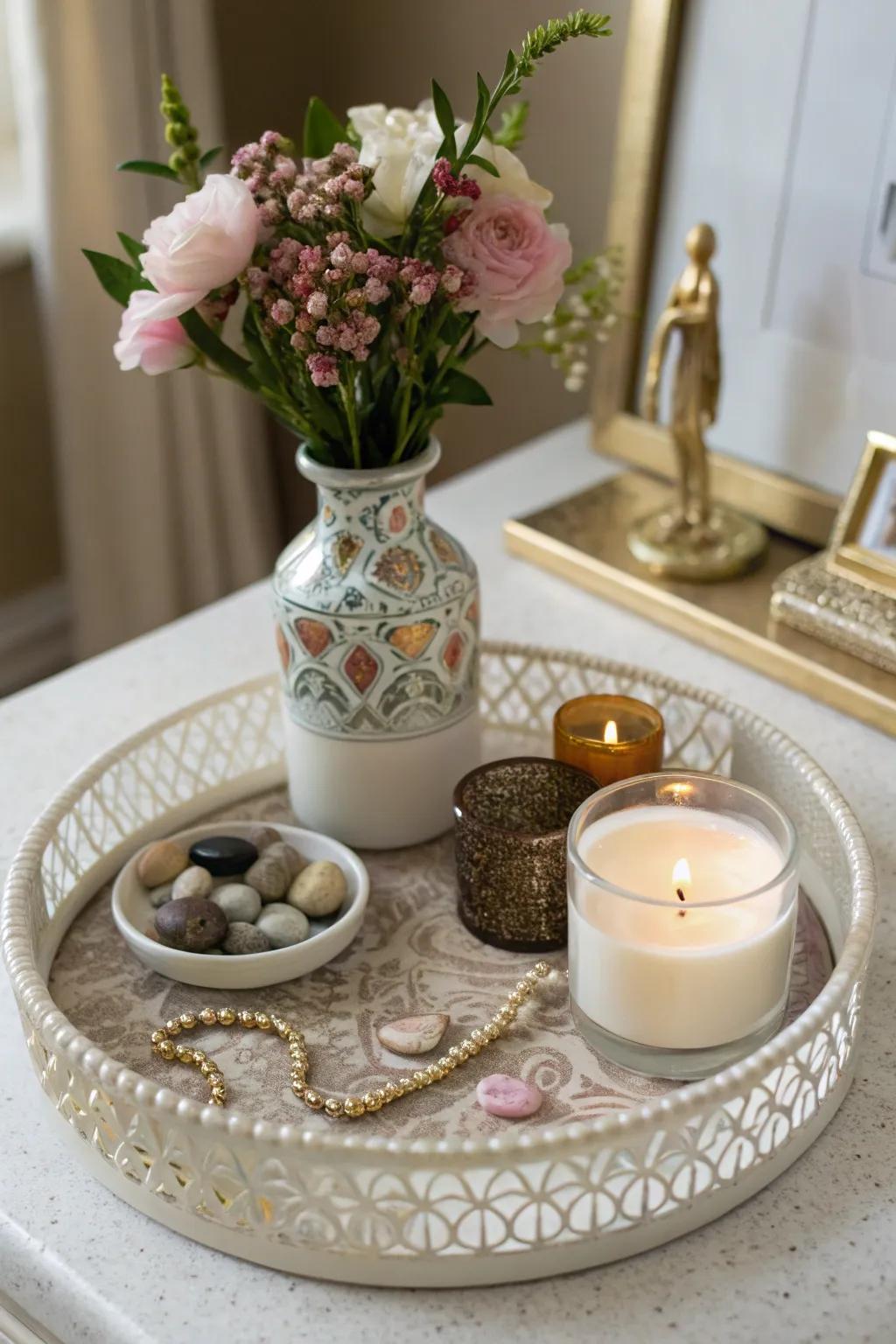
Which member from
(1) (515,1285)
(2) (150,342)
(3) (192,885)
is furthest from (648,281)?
(1) (515,1285)

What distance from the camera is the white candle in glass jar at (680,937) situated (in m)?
0.62

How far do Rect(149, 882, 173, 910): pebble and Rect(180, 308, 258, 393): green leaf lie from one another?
27cm

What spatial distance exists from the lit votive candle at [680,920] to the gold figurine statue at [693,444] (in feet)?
1.28

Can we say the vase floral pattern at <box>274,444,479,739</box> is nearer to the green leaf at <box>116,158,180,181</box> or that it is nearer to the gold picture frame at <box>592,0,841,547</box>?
the green leaf at <box>116,158,180,181</box>

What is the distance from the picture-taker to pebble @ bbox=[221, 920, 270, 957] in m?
0.71

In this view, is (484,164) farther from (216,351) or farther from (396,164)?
(216,351)

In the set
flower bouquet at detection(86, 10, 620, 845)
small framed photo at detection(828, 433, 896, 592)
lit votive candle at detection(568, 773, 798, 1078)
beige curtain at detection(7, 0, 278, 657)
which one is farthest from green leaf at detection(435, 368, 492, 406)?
beige curtain at detection(7, 0, 278, 657)

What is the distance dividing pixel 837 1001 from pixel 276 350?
1.35ft

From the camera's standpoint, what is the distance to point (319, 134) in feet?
2.50

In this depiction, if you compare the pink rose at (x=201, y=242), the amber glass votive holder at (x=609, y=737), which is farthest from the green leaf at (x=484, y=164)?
the amber glass votive holder at (x=609, y=737)

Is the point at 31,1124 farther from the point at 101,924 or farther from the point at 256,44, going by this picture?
the point at 256,44

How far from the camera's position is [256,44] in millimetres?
1592

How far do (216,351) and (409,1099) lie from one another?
1.30 ft

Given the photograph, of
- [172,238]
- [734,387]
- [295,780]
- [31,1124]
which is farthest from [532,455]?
[31,1124]
